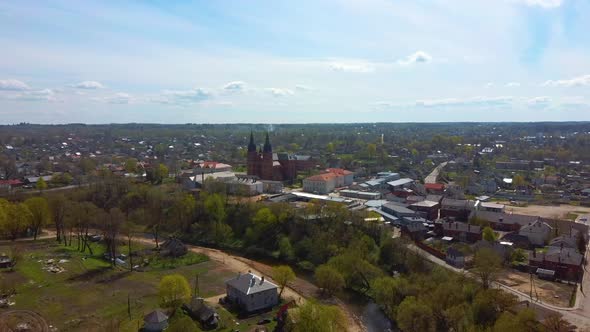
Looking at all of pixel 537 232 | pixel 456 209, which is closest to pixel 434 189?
pixel 456 209

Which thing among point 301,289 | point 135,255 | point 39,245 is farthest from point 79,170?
point 301,289

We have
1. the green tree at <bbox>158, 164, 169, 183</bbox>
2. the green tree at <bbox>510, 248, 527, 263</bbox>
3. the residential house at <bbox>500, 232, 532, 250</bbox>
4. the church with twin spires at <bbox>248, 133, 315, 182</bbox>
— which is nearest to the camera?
the green tree at <bbox>510, 248, 527, 263</bbox>

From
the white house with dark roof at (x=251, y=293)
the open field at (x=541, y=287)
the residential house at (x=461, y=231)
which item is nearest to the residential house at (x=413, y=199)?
the residential house at (x=461, y=231)

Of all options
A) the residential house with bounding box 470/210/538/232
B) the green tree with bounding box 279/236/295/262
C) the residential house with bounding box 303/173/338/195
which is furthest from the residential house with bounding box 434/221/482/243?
the residential house with bounding box 303/173/338/195

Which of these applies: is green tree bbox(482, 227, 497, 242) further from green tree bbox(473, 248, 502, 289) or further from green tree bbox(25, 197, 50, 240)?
green tree bbox(25, 197, 50, 240)

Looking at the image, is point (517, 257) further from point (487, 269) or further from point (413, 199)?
point (413, 199)

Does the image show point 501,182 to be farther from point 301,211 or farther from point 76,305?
point 76,305

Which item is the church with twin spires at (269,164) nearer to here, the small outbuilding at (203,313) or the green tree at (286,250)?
the green tree at (286,250)
